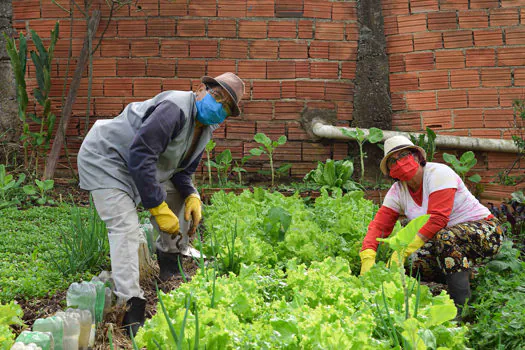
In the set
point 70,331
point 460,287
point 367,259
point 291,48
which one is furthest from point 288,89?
point 70,331

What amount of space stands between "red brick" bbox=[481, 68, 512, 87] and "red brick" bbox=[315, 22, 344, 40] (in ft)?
5.18

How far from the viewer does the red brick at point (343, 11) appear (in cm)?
582

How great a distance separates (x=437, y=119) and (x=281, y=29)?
1958mm

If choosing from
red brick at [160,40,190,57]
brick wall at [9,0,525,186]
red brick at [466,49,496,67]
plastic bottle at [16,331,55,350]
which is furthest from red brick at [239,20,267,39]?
plastic bottle at [16,331,55,350]

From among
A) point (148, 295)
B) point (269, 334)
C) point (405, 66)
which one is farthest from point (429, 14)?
point (269, 334)

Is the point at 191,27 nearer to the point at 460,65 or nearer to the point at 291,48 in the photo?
the point at 291,48

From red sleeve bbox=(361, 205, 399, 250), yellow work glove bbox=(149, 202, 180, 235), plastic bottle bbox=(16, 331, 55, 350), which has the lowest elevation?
plastic bottle bbox=(16, 331, 55, 350)

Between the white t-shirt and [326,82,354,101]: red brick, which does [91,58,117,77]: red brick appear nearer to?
[326,82,354,101]: red brick

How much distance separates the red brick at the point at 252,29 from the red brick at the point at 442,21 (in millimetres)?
1801

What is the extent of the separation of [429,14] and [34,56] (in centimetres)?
421

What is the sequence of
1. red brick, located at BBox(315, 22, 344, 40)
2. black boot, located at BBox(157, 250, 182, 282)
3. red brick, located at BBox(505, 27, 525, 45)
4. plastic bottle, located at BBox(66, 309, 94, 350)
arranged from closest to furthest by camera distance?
1. plastic bottle, located at BBox(66, 309, 94, 350)
2. black boot, located at BBox(157, 250, 182, 282)
3. red brick, located at BBox(505, 27, 525, 45)
4. red brick, located at BBox(315, 22, 344, 40)

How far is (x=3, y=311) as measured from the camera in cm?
209

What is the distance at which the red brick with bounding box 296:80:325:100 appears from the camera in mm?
5820

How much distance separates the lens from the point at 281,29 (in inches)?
227
